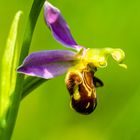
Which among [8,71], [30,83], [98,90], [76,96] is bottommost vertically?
[76,96]

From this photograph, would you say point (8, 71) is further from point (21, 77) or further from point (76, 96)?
point (76, 96)

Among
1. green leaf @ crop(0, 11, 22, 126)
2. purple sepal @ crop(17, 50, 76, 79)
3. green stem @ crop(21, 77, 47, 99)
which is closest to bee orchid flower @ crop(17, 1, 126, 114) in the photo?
purple sepal @ crop(17, 50, 76, 79)

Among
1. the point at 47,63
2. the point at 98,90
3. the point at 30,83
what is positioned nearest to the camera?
the point at 47,63

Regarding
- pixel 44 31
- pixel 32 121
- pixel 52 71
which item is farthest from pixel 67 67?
pixel 44 31

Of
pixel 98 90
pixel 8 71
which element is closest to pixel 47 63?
pixel 8 71

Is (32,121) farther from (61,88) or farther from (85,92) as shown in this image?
(85,92)

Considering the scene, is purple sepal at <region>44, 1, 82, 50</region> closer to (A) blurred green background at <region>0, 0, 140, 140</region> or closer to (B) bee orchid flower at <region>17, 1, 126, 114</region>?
(B) bee orchid flower at <region>17, 1, 126, 114</region>
